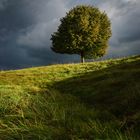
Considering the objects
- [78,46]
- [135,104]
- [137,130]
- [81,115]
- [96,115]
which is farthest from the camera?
[78,46]

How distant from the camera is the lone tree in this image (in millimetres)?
78312

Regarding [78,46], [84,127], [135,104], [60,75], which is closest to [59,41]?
[78,46]

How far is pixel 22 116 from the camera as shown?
11.0m

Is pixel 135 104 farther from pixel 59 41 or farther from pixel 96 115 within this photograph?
pixel 59 41

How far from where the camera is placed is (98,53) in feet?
271

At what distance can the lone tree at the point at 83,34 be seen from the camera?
78.3m

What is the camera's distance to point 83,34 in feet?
262

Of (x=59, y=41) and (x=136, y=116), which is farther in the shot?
(x=59, y=41)

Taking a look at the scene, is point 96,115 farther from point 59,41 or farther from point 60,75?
point 59,41

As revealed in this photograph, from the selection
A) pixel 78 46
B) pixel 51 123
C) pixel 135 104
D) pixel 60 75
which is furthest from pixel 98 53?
pixel 51 123

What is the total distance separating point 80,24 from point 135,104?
6550 cm

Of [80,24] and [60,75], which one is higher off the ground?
[80,24]

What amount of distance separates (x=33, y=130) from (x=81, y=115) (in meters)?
2.65

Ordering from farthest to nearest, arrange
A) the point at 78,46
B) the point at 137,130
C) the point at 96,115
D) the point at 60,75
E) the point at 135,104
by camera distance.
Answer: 1. the point at 78,46
2. the point at 60,75
3. the point at 135,104
4. the point at 96,115
5. the point at 137,130
